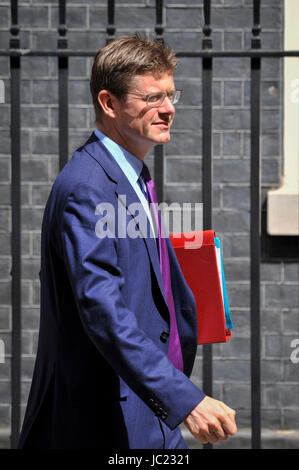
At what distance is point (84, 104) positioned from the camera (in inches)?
180

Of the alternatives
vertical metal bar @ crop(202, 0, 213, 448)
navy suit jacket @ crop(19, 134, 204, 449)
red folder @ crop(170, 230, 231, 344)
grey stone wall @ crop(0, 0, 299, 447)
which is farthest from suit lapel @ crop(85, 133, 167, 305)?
grey stone wall @ crop(0, 0, 299, 447)

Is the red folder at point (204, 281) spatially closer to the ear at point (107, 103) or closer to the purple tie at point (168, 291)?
the purple tie at point (168, 291)

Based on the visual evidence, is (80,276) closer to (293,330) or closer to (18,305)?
(18,305)

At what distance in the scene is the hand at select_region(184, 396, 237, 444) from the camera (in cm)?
180

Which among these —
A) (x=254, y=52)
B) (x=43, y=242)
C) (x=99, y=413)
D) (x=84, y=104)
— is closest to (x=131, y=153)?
(x=43, y=242)

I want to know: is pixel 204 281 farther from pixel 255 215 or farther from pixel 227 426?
pixel 255 215

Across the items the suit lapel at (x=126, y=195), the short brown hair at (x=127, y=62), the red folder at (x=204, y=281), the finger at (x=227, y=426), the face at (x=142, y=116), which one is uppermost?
the short brown hair at (x=127, y=62)

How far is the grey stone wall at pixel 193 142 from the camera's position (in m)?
4.54

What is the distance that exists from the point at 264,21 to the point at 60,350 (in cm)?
311

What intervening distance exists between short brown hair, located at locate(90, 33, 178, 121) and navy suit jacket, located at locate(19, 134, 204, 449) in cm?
17

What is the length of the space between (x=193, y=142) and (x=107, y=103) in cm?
252

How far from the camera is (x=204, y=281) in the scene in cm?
232

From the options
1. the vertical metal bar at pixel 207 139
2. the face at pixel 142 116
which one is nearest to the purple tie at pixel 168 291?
the face at pixel 142 116

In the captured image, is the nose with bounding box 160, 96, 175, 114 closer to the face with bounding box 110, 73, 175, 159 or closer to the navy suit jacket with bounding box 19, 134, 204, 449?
the face with bounding box 110, 73, 175, 159
